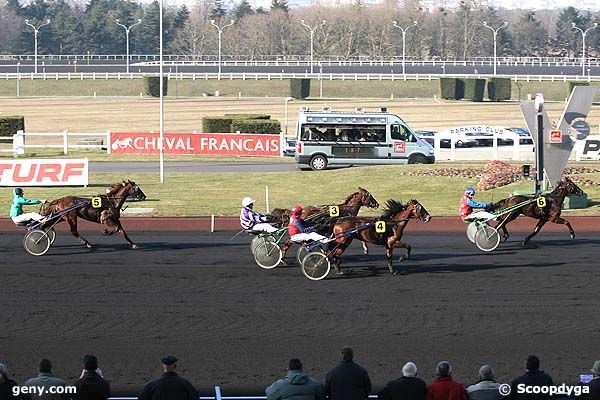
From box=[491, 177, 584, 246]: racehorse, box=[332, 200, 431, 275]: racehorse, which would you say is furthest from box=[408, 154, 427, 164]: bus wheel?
box=[332, 200, 431, 275]: racehorse

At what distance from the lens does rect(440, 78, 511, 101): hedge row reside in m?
85.5

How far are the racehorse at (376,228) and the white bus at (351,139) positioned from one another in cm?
2155

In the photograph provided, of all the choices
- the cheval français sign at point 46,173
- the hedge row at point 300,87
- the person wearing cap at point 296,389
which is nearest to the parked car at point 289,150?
the cheval français sign at point 46,173

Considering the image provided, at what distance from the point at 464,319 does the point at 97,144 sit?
121ft

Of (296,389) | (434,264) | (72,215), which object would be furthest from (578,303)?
(72,215)

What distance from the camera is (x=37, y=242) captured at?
22219 mm

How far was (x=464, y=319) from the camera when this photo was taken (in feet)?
53.8

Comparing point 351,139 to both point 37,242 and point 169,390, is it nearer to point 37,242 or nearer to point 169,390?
point 37,242

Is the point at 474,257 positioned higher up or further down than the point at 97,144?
further down

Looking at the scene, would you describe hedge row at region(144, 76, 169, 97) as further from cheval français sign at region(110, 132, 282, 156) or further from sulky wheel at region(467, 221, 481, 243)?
sulky wheel at region(467, 221, 481, 243)

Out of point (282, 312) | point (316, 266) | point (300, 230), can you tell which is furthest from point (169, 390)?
point (300, 230)

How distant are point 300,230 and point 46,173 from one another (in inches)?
638

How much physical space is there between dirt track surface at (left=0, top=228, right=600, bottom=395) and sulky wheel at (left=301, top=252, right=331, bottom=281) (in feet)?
0.57

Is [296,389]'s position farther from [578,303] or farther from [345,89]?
[345,89]
